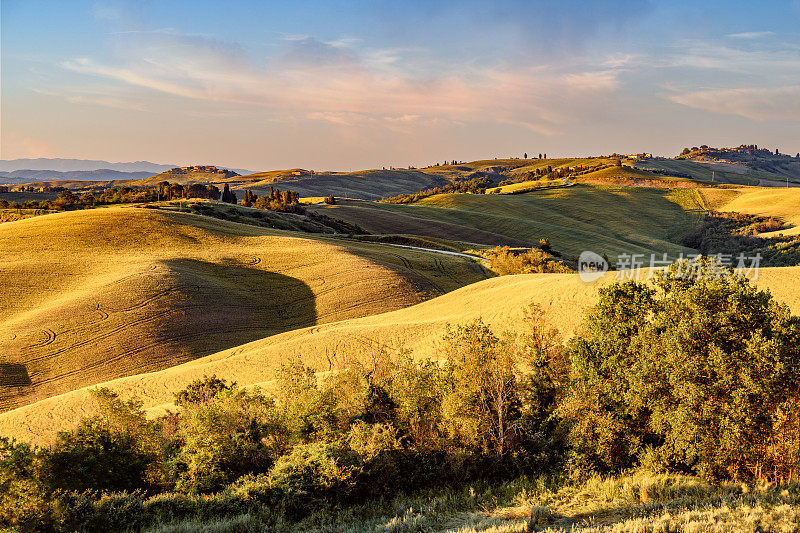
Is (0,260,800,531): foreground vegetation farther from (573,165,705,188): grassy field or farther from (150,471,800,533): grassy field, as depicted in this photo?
(573,165,705,188): grassy field

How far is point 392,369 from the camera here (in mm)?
22828

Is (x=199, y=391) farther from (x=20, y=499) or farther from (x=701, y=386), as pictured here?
(x=701, y=386)

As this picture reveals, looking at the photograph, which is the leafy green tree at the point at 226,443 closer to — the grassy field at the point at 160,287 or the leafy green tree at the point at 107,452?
the leafy green tree at the point at 107,452

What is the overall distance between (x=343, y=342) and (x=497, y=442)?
60.8 feet

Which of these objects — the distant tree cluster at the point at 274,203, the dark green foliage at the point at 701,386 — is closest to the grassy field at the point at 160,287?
the dark green foliage at the point at 701,386

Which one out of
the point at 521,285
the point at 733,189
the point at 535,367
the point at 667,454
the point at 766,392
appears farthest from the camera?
the point at 733,189

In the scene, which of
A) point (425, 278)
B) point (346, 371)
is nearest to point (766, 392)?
point (346, 371)

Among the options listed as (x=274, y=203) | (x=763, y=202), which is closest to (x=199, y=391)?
(x=274, y=203)

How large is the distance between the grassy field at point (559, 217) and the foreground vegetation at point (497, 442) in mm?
83869

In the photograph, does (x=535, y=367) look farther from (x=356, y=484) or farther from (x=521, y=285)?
(x=521, y=285)

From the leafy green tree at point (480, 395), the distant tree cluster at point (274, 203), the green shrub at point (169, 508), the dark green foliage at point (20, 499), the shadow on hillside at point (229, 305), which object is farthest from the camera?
the distant tree cluster at point (274, 203)

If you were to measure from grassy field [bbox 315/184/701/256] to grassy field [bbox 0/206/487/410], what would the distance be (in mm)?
36182

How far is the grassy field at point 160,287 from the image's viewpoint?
40.9m

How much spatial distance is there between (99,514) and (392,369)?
11.7m
